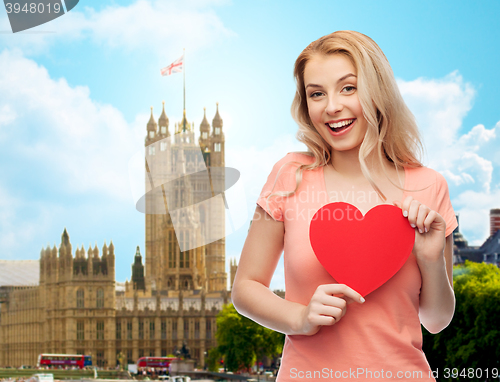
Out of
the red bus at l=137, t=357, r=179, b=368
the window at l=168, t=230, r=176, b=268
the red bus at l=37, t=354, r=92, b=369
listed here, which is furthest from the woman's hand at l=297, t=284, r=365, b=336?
the window at l=168, t=230, r=176, b=268

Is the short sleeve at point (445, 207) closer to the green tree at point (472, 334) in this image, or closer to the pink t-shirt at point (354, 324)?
the pink t-shirt at point (354, 324)

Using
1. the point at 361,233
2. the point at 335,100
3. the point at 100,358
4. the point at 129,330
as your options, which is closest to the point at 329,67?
the point at 335,100

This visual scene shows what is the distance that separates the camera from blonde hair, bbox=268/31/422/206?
78.1 inches

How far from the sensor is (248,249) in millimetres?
2080

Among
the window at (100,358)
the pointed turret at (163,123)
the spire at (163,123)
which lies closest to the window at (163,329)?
the window at (100,358)

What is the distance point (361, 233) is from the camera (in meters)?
1.92

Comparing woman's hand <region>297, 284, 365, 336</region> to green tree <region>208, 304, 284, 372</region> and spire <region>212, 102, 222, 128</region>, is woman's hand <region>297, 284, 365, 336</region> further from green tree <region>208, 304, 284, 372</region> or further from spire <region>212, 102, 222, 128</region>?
spire <region>212, 102, 222, 128</region>

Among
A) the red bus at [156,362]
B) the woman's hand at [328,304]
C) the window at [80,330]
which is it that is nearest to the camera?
the woman's hand at [328,304]

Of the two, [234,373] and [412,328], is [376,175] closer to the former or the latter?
[412,328]

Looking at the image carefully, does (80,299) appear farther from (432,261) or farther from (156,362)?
(432,261)

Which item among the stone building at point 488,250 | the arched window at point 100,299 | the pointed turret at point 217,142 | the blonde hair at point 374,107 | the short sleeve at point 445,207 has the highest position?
the pointed turret at point 217,142

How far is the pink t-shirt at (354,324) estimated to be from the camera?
1.91 metres

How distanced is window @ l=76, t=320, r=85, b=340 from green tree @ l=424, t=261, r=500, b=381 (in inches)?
1694

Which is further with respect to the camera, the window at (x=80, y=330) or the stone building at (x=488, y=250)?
the window at (x=80, y=330)
